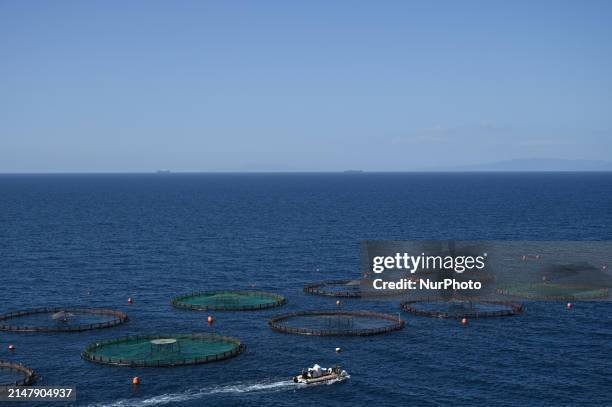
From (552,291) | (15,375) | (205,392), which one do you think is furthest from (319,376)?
(552,291)

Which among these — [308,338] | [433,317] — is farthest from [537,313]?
[308,338]

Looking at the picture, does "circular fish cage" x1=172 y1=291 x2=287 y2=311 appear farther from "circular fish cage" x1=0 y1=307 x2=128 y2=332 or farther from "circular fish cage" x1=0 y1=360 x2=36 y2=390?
"circular fish cage" x1=0 y1=360 x2=36 y2=390

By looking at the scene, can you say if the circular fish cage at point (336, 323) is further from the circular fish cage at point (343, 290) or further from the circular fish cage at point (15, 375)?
the circular fish cage at point (15, 375)

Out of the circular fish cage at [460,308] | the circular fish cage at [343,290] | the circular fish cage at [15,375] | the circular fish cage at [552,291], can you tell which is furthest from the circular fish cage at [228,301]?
the circular fish cage at [552,291]

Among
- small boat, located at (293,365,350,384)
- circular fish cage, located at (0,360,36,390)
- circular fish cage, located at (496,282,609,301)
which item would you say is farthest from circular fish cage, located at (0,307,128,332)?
circular fish cage, located at (496,282,609,301)

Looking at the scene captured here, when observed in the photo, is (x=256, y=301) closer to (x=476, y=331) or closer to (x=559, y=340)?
(x=476, y=331)
